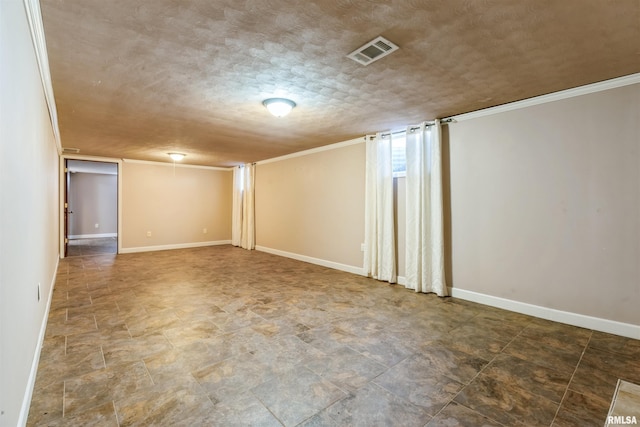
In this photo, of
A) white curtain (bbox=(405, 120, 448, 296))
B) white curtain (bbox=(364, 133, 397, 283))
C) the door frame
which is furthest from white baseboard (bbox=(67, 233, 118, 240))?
white curtain (bbox=(405, 120, 448, 296))

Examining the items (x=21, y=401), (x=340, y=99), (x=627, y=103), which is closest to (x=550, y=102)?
(x=627, y=103)

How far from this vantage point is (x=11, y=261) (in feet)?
4.60

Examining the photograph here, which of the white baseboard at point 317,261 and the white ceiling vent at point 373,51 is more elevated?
the white ceiling vent at point 373,51

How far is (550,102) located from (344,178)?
3045mm

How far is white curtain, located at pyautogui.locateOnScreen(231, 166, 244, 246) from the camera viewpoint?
818 centimetres

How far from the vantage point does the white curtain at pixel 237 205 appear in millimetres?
8180

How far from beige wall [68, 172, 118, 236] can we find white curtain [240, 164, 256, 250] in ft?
15.4

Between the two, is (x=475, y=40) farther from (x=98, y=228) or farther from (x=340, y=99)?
(x=98, y=228)

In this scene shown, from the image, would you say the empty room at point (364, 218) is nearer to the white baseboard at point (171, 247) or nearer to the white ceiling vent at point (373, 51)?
the white ceiling vent at point (373, 51)

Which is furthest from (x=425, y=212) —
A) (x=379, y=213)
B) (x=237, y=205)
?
(x=237, y=205)

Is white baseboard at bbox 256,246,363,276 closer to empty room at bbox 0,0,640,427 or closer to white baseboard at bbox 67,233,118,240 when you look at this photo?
empty room at bbox 0,0,640,427

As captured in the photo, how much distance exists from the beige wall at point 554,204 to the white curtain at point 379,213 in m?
0.91

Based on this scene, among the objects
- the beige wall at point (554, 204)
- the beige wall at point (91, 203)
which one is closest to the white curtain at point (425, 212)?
the beige wall at point (554, 204)

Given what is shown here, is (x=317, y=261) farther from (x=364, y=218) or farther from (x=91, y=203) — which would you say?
(x=91, y=203)
